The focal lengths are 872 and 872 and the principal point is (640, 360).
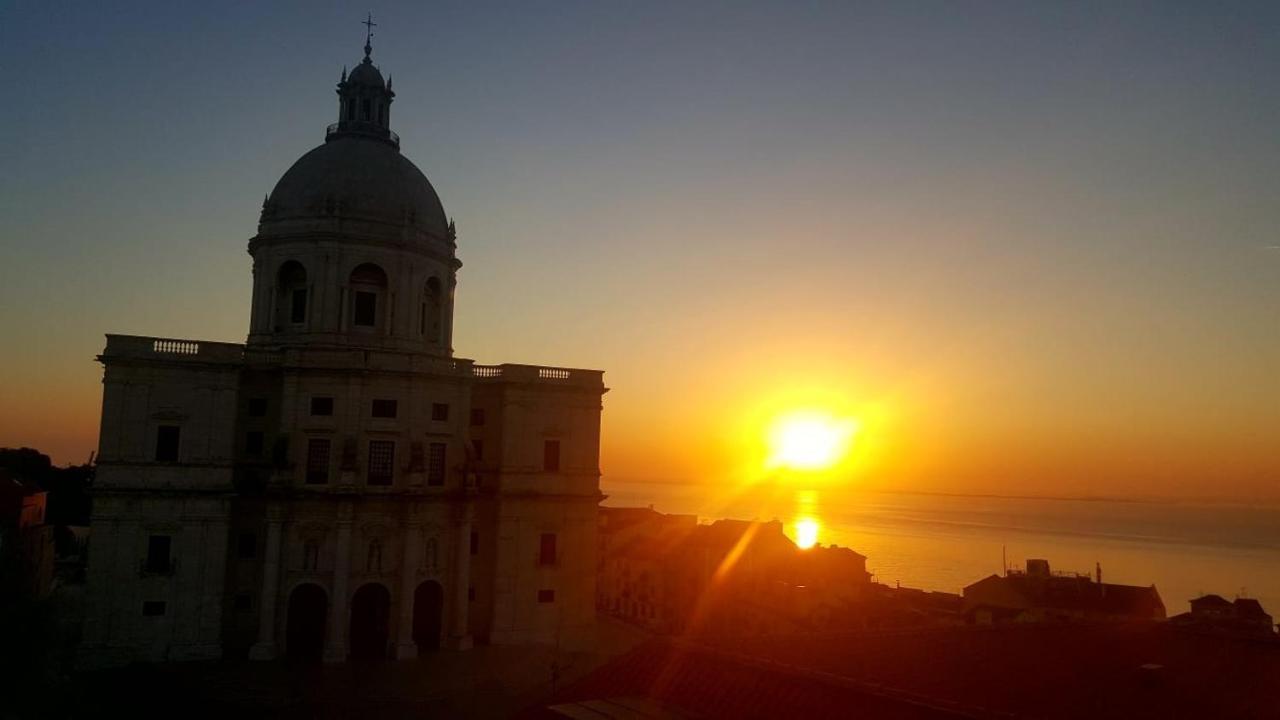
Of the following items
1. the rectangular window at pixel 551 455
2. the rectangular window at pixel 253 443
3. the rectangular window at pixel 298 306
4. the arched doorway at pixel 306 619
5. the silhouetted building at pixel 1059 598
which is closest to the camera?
the arched doorway at pixel 306 619

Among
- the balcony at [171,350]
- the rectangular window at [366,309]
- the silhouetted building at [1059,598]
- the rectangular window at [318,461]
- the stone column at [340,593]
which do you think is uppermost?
the rectangular window at [366,309]

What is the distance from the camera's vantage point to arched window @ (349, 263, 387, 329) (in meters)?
41.4

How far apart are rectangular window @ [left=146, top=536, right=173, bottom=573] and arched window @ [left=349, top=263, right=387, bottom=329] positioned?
12.2 m

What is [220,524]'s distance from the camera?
117 feet

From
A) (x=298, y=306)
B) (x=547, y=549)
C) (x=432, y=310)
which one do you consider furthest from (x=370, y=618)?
(x=432, y=310)

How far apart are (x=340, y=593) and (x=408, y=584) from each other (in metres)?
2.76

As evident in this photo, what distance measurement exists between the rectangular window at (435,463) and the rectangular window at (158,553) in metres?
10.5

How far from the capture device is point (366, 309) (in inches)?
1638

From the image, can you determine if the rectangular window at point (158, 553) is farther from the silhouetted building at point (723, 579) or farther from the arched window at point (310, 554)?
the silhouetted building at point (723, 579)

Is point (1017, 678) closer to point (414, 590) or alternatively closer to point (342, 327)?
point (414, 590)

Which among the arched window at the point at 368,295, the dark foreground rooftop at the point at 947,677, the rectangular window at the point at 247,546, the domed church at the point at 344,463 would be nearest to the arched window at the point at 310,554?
the domed church at the point at 344,463

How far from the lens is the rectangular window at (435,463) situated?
3903 centimetres

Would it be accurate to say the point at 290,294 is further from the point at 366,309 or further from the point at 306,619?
the point at 306,619

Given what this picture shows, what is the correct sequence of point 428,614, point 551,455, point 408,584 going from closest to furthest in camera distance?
1. point 408,584
2. point 428,614
3. point 551,455
